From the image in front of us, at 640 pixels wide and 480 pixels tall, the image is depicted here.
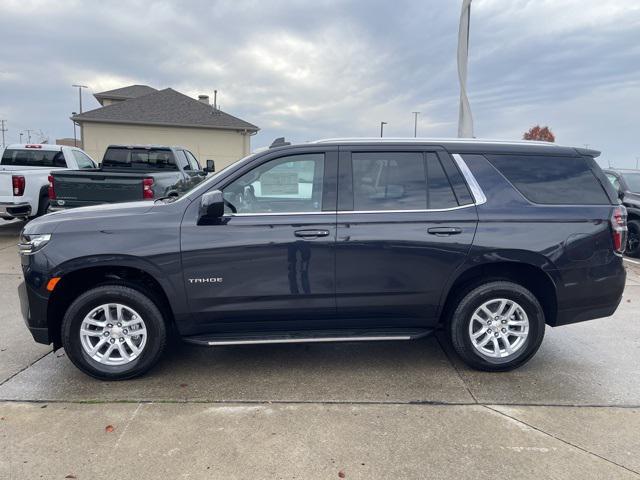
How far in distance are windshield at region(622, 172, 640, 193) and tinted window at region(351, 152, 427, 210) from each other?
26.2 ft

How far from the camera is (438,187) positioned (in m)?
3.86

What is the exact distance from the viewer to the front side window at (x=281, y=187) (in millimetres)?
3756

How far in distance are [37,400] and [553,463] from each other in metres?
3.50

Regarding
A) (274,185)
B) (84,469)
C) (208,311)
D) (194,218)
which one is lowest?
(84,469)

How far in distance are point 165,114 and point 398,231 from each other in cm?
2515

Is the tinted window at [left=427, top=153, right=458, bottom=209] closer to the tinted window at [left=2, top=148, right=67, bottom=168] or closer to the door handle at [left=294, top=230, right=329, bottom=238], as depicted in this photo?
the door handle at [left=294, top=230, right=329, bottom=238]

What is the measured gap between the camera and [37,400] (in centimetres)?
346

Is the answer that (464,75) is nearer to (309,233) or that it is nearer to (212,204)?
(309,233)

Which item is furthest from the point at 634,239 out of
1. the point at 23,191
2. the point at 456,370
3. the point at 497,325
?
the point at 23,191

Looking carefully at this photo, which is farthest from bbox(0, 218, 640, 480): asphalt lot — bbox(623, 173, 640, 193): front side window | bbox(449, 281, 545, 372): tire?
bbox(623, 173, 640, 193): front side window

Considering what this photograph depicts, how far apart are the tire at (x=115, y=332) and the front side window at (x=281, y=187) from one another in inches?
40.5

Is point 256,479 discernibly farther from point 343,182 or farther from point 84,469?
point 343,182

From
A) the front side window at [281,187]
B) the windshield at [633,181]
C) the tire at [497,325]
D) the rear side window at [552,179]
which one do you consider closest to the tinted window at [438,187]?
the rear side window at [552,179]

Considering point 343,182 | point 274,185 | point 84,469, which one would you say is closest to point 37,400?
point 84,469
